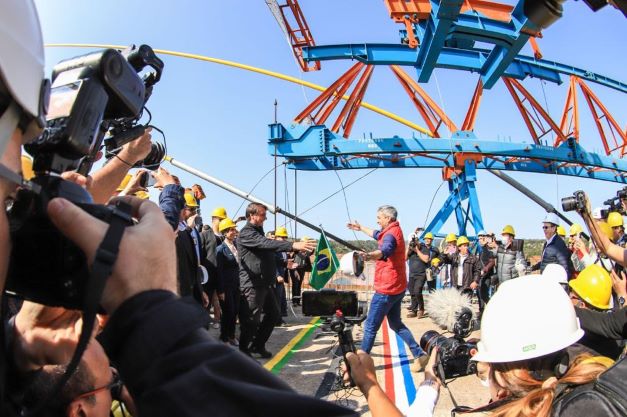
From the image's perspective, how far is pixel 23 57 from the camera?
2.31ft

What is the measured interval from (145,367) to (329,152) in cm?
935

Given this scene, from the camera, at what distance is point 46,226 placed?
0.73m

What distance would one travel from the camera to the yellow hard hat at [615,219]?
20.8 ft

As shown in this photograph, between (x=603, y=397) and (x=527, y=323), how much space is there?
616 millimetres

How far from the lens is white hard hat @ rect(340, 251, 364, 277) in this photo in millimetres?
4770

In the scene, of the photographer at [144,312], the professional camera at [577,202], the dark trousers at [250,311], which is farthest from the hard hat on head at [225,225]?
the photographer at [144,312]

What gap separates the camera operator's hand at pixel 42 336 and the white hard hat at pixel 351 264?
3671 mm

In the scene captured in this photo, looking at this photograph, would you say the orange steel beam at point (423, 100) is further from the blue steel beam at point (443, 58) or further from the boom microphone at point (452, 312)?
the boom microphone at point (452, 312)

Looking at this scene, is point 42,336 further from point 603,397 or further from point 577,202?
point 577,202

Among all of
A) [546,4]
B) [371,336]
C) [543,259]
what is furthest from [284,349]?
[546,4]

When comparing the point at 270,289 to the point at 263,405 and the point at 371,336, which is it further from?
the point at 263,405

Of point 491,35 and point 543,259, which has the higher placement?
point 491,35

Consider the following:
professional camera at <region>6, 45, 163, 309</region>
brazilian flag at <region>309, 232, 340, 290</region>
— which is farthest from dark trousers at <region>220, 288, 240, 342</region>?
professional camera at <region>6, 45, 163, 309</region>

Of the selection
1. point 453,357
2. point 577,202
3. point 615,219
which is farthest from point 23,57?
point 615,219
